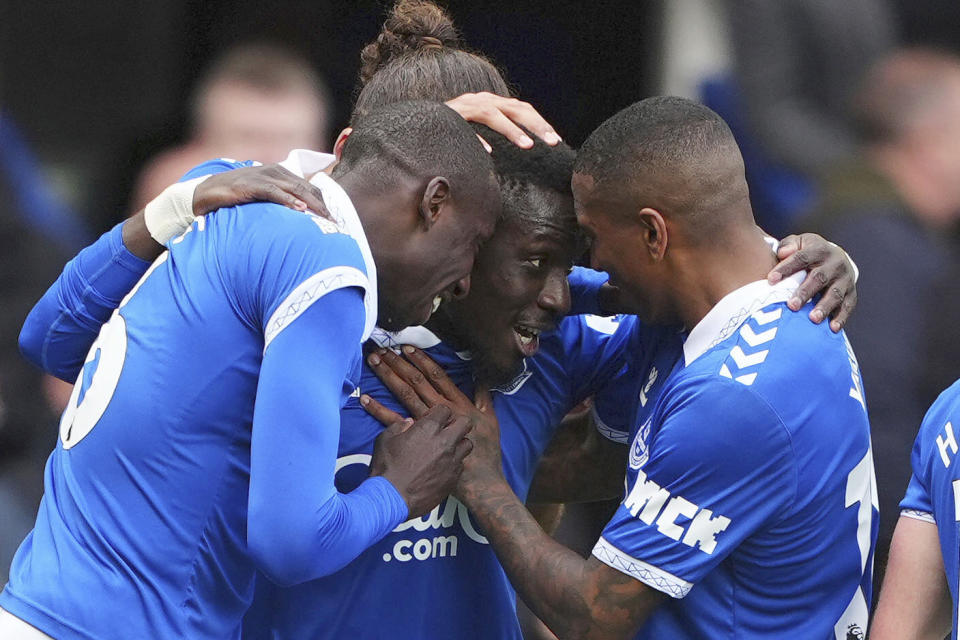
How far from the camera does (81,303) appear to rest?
273cm

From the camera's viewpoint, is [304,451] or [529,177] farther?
[529,177]

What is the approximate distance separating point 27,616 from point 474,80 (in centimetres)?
155

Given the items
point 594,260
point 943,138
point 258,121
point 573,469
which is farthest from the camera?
point 258,121

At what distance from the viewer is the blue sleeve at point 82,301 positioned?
2.71 metres

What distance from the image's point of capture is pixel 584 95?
17.5 ft

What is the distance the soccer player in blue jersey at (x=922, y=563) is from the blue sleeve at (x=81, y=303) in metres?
1.62

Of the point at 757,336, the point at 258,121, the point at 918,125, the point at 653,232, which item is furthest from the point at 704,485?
the point at 258,121

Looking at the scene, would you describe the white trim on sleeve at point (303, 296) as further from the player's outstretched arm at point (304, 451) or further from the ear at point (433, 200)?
the ear at point (433, 200)

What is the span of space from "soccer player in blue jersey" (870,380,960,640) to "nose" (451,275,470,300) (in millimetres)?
958

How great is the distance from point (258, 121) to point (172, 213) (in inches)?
96.8

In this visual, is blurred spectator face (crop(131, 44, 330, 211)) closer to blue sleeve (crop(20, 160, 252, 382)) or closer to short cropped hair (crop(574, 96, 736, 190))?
blue sleeve (crop(20, 160, 252, 382))

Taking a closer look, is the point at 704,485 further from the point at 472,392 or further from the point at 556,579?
the point at 472,392

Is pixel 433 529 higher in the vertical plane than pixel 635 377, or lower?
lower

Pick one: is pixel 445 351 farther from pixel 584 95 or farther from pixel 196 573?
pixel 584 95
